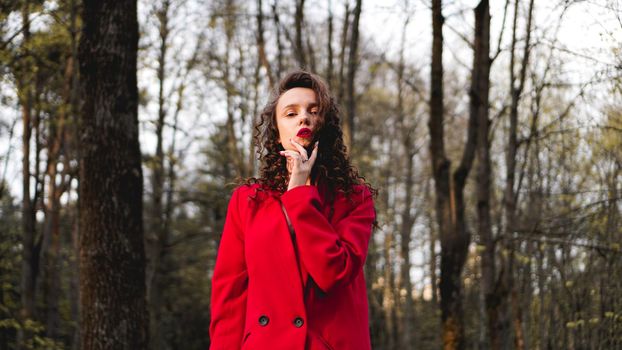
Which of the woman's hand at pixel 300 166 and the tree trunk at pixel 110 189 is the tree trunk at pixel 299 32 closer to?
the tree trunk at pixel 110 189

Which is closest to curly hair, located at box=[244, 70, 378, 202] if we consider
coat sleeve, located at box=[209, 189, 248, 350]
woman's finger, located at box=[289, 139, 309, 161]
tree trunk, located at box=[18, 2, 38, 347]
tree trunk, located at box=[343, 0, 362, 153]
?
woman's finger, located at box=[289, 139, 309, 161]

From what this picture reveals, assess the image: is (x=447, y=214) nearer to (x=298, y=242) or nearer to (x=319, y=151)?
(x=319, y=151)

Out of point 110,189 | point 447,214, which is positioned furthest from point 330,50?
point 110,189

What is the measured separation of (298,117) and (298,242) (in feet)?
1.82

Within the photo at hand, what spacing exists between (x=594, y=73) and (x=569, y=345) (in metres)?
2.35

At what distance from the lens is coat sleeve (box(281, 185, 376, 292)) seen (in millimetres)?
2537

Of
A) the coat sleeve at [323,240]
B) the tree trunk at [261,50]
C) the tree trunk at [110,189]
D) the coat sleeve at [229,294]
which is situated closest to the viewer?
the coat sleeve at [323,240]

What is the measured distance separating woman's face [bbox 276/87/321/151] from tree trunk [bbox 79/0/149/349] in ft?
9.81

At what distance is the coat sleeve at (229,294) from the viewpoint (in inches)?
105

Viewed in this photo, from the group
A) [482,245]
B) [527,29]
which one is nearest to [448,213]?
[482,245]

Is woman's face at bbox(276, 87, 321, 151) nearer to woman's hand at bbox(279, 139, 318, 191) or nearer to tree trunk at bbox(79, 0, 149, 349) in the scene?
woman's hand at bbox(279, 139, 318, 191)

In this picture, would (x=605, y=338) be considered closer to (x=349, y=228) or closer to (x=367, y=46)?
(x=349, y=228)

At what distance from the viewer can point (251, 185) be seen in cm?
299

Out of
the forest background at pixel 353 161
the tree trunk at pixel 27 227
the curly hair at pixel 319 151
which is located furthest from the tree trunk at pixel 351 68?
the curly hair at pixel 319 151
